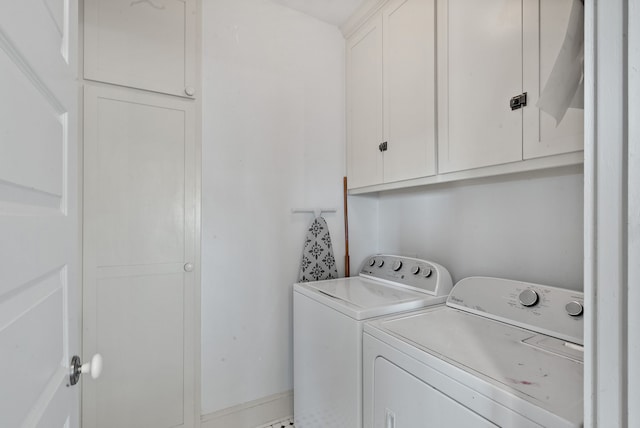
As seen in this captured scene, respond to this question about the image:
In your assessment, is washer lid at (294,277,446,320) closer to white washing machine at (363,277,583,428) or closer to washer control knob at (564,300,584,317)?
white washing machine at (363,277,583,428)

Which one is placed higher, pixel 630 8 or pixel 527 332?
pixel 630 8

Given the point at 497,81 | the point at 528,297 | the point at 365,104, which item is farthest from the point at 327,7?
the point at 528,297

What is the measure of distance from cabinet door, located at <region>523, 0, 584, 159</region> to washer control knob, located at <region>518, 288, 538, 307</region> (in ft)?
1.75

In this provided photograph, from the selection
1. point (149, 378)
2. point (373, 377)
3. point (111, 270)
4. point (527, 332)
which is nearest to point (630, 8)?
point (527, 332)

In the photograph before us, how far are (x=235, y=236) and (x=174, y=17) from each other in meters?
1.27

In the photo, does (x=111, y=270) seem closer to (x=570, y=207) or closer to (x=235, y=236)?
(x=235, y=236)

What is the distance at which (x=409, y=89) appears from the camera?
65.8 inches

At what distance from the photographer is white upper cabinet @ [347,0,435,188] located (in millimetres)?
1577

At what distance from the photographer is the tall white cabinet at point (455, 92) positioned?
1.11 meters

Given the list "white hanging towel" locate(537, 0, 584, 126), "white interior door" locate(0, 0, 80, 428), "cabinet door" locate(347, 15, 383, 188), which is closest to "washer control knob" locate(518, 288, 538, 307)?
"white hanging towel" locate(537, 0, 584, 126)

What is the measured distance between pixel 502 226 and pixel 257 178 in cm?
141

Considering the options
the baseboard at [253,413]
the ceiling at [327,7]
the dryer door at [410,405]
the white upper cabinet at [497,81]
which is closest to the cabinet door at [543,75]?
the white upper cabinet at [497,81]

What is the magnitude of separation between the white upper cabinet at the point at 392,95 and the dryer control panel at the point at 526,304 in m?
0.62

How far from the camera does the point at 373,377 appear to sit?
46.1 inches
